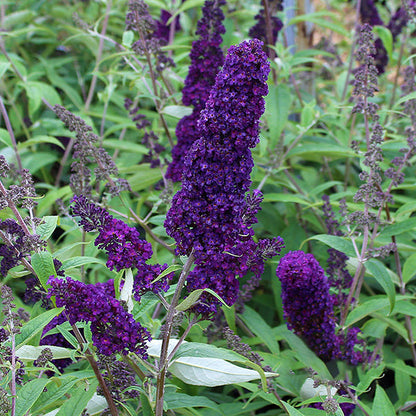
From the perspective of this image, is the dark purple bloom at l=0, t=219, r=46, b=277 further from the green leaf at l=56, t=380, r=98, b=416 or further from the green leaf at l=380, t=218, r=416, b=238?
the green leaf at l=380, t=218, r=416, b=238

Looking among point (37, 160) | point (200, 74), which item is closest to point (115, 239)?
point (200, 74)

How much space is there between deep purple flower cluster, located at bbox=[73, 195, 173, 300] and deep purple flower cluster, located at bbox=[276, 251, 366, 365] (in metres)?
0.68

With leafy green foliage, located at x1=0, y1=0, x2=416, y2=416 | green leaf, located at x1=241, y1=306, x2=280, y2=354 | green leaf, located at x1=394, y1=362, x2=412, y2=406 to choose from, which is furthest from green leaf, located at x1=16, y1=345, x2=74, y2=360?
green leaf, located at x1=394, y1=362, x2=412, y2=406

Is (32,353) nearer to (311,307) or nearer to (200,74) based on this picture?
(311,307)

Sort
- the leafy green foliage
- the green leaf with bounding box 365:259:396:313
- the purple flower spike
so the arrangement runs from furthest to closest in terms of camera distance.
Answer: the green leaf with bounding box 365:259:396:313
the purple flower spike
the leafy green foliage

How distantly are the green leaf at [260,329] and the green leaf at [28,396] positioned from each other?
1.31 m

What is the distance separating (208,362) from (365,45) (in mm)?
1932

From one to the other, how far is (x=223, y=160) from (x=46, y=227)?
876 millimetres

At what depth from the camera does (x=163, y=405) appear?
1945 millimetres

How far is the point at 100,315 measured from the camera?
1.72m

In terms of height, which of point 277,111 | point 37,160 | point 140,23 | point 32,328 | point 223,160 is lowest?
point 37,160

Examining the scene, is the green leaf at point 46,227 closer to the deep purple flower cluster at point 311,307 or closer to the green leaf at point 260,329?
the deep purple flower cluster at point 311,307

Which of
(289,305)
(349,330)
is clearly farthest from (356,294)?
(289,305)

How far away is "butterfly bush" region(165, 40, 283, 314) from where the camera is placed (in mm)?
1731
